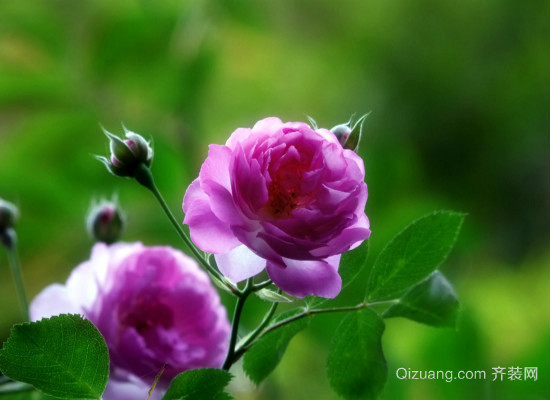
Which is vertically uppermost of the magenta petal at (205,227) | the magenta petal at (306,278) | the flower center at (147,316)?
the magenta petal at (205,227)

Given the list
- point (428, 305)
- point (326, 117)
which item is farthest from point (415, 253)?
point (326, 117)

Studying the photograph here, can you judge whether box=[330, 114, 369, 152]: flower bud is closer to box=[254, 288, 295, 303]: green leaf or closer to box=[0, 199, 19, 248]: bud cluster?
box=[254, 288, 295, 303]: green leaf

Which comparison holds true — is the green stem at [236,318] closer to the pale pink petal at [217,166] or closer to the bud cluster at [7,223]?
the pale pink petal at [217,166]

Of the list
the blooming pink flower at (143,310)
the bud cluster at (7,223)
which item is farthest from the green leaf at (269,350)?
the bud cluster at (7,223)

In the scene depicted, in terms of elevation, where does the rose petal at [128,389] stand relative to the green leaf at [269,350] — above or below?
below

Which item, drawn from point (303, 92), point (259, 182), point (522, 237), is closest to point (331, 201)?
point (259, 182)

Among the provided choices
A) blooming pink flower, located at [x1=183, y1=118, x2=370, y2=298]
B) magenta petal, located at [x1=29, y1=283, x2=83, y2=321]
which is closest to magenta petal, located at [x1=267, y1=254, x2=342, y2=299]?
blooming pink flower, located at [x1=183, y1=118, x2=370, y2=298]
